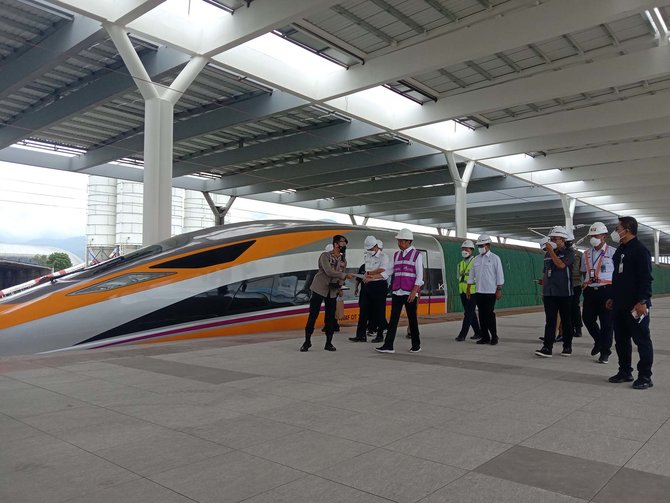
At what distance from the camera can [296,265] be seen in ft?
33.7

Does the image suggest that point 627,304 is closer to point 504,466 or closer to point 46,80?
point 504,466

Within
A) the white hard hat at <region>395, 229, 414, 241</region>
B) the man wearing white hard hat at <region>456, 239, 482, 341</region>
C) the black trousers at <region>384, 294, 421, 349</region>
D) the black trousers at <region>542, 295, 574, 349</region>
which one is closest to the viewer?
the black trousers at <region>542, 295, 574, 349</region>

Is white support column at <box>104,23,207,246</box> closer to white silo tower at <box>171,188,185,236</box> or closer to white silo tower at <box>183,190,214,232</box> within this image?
white silo tower at <box>171,188,185,236</box>

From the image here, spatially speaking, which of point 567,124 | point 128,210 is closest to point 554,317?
point 567,124

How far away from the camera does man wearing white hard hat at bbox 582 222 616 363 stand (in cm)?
646

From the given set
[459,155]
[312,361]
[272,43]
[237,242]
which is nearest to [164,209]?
[237,242]

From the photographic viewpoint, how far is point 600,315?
666cm

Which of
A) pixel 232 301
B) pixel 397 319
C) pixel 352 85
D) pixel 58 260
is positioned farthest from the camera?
pixel 58 260

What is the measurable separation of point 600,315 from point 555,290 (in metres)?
0.60

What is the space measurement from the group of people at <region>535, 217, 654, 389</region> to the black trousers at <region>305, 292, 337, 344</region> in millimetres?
2771

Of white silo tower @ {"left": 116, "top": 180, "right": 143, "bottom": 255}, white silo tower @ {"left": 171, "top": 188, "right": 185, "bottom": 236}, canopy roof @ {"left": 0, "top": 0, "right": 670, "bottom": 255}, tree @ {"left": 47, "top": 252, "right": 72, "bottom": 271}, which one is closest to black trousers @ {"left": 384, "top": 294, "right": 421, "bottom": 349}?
canopy roof @ {"left": 0, "top": 0, "right": 670, "bottom": 255}

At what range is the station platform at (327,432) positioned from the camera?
→ 8.70 ft

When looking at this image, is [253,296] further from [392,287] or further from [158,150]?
[158,150]

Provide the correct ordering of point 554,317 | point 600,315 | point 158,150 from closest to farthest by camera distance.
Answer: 1. point 600,315
2. point 554,317
3. point 158,150
